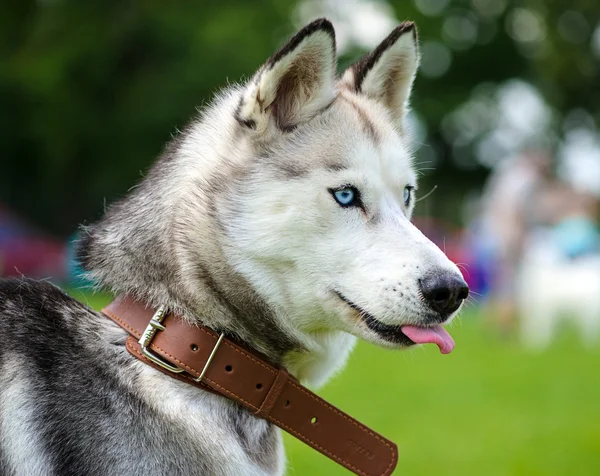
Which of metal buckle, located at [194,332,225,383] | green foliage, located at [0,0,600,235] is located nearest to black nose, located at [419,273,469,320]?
metal buckle, located at [194,332,225,383]

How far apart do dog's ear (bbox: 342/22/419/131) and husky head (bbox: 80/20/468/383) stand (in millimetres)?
281

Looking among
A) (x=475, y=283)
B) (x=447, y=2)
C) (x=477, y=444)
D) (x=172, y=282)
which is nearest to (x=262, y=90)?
(x=172, y=282)

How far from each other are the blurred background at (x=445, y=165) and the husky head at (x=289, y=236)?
1.18 feet

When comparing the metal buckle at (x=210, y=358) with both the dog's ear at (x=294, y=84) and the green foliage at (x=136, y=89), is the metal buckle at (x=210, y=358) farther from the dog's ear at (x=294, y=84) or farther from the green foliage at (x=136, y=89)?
the green foliage at (x=136, y=89)

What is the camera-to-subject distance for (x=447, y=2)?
30703 millimetres

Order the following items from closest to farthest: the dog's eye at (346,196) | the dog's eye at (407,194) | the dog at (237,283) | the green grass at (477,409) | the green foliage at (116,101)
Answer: the dog at (237,283), the dog's eye at (346,196), the dog's eye at (407,194), the green grass at (477,409), the green foliage at (116,101)

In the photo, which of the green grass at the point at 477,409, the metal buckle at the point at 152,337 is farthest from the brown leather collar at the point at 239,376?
the green grass at the point at 477,409

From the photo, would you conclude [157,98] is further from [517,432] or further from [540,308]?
[517,432]

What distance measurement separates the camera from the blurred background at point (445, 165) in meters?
5.77

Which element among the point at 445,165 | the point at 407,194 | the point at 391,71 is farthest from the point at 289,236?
the point at 445,165

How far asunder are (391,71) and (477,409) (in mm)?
3918

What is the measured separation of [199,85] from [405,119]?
20803mm

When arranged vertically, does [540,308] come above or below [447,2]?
below

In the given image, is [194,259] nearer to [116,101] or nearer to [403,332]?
[403,332]
